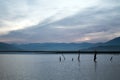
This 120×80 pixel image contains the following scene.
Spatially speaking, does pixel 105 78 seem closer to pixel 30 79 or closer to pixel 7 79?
pixel 30 79

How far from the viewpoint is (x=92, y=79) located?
4609 centimetres

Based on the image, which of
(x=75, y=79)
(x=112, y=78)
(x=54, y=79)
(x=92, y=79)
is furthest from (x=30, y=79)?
(x=112, y=78)

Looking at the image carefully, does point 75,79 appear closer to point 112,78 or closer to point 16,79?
point 112,78

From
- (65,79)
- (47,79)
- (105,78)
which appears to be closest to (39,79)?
(47,79)

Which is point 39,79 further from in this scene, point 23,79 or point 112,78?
point 112,78

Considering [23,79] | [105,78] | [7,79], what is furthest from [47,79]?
[105,78]

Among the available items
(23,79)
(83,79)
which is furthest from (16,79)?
(83,79)

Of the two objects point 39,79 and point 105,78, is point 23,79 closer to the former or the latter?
point 39,79

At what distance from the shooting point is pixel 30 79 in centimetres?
4703

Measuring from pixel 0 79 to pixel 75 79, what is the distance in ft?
44.9

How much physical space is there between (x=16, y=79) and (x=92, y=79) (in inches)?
542

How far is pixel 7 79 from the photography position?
48.0 meters

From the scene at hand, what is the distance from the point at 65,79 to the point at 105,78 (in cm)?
718

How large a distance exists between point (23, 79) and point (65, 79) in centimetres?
763
